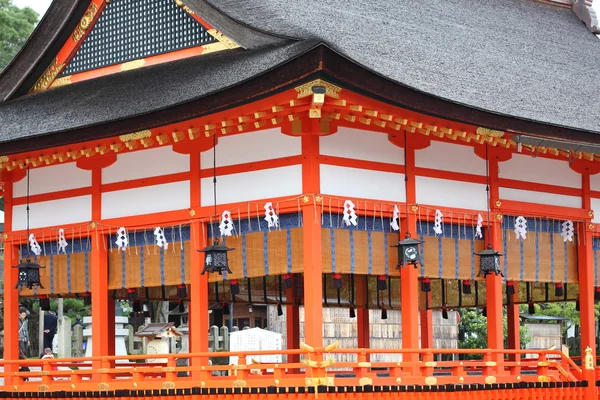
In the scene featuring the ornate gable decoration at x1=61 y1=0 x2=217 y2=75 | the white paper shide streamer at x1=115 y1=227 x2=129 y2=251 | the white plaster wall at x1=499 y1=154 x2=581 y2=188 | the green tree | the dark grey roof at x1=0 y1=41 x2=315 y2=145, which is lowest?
the white paper shide streamer at x1=115 y1=227 x2=129 y2=251

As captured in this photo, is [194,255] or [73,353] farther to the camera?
[73,353]

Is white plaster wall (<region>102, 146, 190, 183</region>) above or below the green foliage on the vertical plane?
above

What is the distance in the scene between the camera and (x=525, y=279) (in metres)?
16.1

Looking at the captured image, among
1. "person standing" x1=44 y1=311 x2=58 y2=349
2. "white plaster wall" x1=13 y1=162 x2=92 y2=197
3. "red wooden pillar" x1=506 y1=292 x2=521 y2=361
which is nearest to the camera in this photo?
"white plaster wall" x1=13 y1=162 x2=92 y2=197

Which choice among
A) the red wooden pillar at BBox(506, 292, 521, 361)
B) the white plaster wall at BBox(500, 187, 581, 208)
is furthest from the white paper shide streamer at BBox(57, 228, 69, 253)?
the red wooden pillar at BBox(506, 292, 521, 361)

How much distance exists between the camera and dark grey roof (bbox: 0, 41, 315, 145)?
46.0 ft

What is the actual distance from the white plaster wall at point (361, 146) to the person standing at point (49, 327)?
701 inches

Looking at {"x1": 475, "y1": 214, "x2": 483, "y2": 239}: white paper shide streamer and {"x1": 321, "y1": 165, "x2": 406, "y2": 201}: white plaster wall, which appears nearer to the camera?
{"x1": 321, "y1": 165, "x2": 406, "y2": 201}: white plaster wall

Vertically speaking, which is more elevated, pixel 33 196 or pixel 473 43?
pixel 473 43

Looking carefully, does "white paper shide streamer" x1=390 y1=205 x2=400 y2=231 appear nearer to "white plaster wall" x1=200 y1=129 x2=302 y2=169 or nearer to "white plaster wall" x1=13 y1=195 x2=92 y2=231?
"white plaster wall" x1=200 y1=129 x2=302 y2=169

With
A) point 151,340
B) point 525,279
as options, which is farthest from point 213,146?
point 151,340

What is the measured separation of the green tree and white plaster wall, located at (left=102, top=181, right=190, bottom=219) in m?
24.5

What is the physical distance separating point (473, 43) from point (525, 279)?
179 inches

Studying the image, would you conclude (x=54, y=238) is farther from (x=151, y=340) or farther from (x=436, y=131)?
(x=151, y=340)
